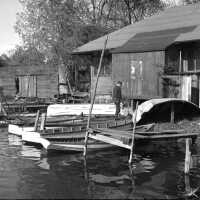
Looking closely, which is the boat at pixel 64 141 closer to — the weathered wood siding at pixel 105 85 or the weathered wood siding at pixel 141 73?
the weathered wood siding at pixel 141 73

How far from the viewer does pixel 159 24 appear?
2825 cm

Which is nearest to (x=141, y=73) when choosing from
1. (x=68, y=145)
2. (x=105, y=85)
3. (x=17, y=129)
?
(x=105, y=85)

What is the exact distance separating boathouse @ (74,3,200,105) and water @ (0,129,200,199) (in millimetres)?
4913

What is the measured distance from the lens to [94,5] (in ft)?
166

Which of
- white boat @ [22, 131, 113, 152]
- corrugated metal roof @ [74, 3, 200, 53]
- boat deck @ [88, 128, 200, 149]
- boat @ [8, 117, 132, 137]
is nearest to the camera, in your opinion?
boat deck @ [88, 128, 200, 149]

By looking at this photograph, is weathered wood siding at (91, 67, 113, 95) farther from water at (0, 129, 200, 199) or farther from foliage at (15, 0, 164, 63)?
water at (0, 129, 200, 199)

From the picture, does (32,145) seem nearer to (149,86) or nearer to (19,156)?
(19,156)

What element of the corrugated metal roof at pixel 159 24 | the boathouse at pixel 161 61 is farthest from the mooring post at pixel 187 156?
the corrugated metal roof at pixel 159 24

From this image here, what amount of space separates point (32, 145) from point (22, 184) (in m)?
6.29

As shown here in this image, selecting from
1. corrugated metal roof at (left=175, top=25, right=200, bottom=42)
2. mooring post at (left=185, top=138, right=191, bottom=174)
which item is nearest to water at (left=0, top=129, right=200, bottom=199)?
mooring post at (left=185, top=138, right=191, bottom=174)

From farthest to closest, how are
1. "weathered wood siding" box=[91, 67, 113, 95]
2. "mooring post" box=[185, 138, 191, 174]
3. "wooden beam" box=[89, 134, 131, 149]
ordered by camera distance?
"weathered wood siding" box=[91, 67, 113, 95], "wooden beam" box=[89, 134, 131, 149], "mooring post" box=[185, 138, 191, 174]

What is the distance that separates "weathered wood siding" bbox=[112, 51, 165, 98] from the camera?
22.3m

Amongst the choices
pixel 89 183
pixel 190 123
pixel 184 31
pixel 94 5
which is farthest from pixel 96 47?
pixel 94 5

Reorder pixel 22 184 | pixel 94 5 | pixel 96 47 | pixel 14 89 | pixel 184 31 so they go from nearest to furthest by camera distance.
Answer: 1. pixel 22 184
2. pixel 184 31
3. pixel 96 47
4. pixel 14 89
5. pixel 94 5
